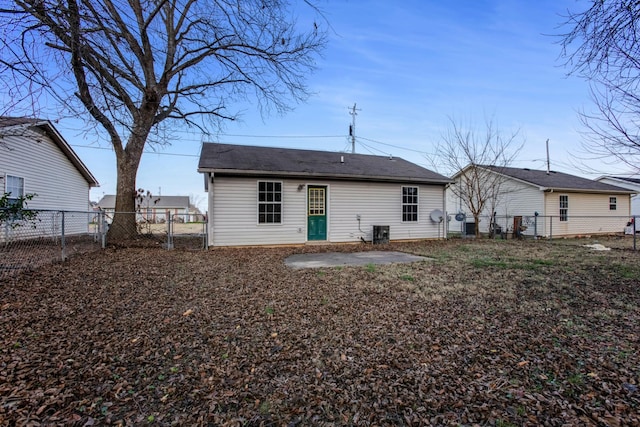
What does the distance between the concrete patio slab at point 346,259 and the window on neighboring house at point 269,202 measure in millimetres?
2152

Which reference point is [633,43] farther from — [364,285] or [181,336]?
[181,336]

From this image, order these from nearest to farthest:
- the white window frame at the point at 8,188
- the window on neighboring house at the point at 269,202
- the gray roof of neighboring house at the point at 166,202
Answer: the white window frame at the point at 8,188, the window on neighboring house at the point at 269,202, the gray roof of neighboring house at the point at 166,202

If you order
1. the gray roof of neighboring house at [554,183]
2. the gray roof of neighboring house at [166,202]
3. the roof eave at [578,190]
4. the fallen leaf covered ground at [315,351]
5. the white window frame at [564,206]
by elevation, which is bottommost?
the fallen leaf covered ground at [315,351]

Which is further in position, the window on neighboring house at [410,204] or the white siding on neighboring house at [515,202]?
the white siding on neighboring house at [515,202]

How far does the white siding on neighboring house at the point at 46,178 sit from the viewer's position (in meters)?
10.4

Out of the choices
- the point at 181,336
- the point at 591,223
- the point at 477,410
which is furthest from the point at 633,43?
the point at 591,223

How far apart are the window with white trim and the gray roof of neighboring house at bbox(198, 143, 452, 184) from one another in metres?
6.44

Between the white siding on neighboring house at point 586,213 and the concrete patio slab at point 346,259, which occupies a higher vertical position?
the white siding on neighboring house at point 586,213

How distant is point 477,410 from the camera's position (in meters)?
2.14

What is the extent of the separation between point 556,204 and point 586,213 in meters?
2.85

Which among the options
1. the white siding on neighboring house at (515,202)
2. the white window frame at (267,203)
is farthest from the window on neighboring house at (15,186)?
the white siding on neighboring house at (515,202)

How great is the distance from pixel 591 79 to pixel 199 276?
23.5 ft

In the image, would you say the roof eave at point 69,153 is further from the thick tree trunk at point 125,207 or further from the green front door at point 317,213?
the green front door at point 317,213

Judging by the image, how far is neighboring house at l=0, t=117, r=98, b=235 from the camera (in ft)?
35.2
